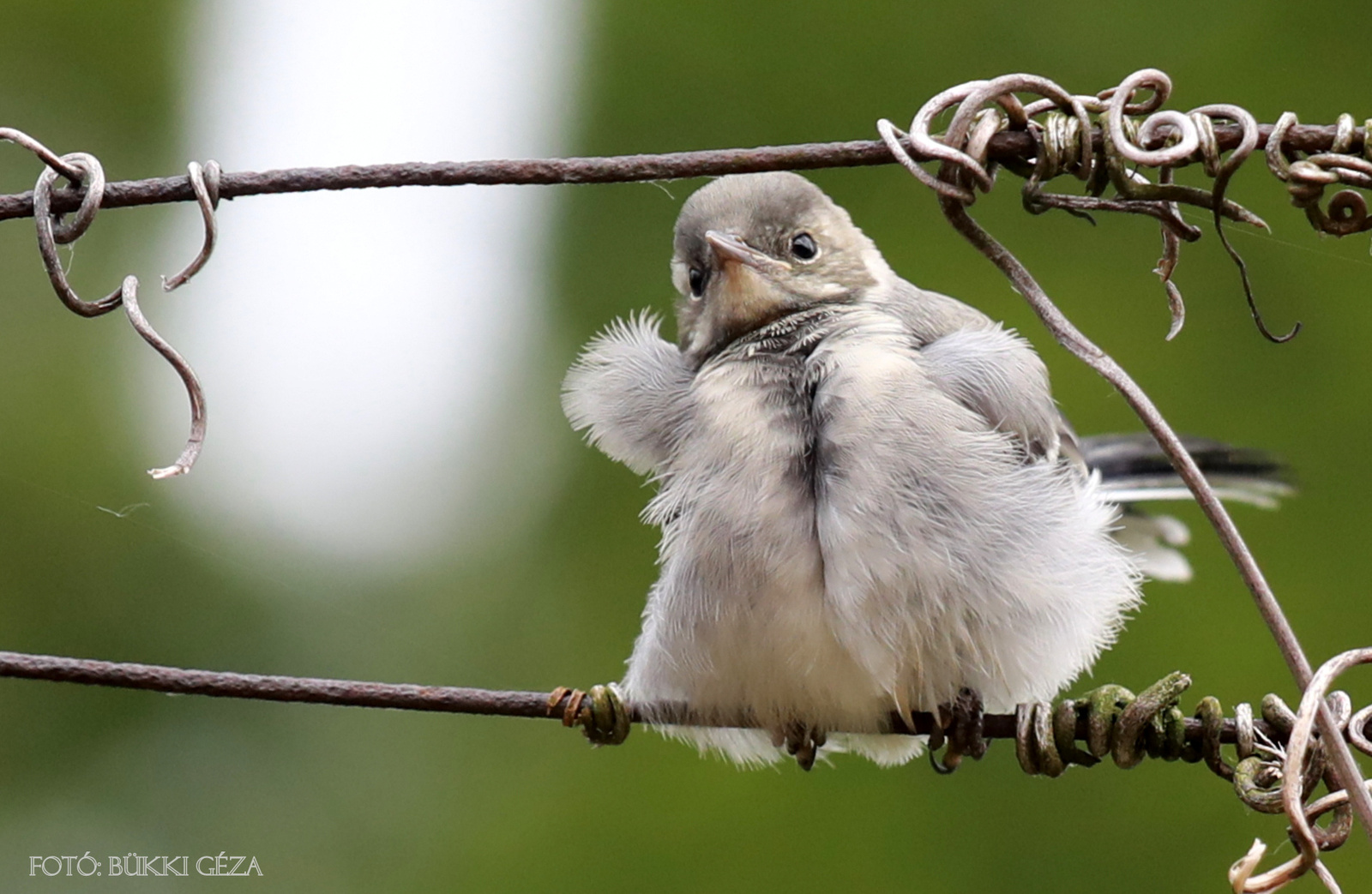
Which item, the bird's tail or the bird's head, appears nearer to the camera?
the bird's head

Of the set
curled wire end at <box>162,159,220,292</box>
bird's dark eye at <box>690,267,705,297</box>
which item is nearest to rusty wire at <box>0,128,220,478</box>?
curled wire end at <box>162,159,220,292</box>

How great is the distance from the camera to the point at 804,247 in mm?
2910

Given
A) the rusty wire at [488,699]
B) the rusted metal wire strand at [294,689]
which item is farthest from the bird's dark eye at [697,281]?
the rusted metal wire strand at [294,689]

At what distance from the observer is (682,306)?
118 inches

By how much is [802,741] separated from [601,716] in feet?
1.66

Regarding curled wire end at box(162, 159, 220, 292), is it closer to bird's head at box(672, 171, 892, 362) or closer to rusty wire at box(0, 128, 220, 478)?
rusty wire at box(0, 128, 220, 478)

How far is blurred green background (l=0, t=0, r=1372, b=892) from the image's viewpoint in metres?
4.24

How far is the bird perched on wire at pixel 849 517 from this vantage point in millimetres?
2340

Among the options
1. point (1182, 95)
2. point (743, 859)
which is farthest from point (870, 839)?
point (1182, 95)

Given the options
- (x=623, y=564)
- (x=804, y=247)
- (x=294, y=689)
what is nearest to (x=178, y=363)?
(x=294, y=689)

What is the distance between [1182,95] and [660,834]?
279cm

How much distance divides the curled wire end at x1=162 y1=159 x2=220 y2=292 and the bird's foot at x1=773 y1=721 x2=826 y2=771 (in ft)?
4.37

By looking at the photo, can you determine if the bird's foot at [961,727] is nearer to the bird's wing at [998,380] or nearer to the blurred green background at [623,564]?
the bird's wing at [998,380]

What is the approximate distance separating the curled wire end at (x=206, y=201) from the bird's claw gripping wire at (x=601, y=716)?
0.83 meters
